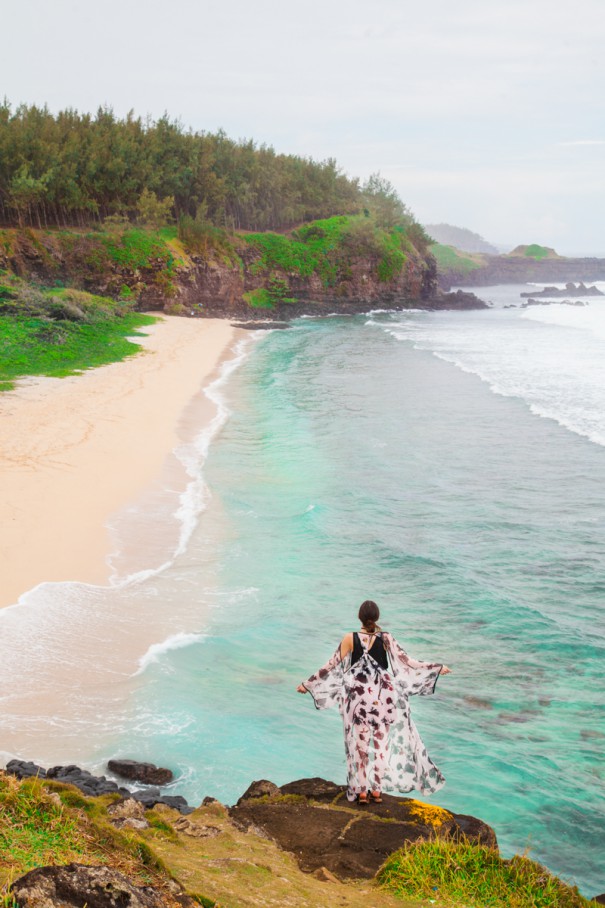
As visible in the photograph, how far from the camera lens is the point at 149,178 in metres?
65.6

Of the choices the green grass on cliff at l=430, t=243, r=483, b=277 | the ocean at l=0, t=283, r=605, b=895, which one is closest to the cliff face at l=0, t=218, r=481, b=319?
the ocean at l=0, t=283, r=605, b=895

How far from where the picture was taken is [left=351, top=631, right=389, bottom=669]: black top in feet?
22.1

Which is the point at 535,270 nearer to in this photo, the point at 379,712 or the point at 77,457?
the point at 77,457

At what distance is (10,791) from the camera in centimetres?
495

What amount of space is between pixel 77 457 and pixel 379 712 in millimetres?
13912

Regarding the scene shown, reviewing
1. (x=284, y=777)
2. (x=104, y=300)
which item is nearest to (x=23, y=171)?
(x=104, y=300)

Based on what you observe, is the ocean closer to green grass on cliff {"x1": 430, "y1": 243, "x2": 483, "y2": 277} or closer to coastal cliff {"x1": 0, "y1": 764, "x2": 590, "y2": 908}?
coastal cliff {"x1": 0, "y1": 764, "x2": 590, "y2": 908}

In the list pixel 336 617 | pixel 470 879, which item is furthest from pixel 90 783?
pixel 336 617

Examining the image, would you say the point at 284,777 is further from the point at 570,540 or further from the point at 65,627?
the point at 570,540

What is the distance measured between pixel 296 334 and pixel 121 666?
45.7 metres

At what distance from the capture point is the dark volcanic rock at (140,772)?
8.11 m

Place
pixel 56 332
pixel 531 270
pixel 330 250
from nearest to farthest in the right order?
pixel 56 332 → pixel 330 250 → pixel 531 270

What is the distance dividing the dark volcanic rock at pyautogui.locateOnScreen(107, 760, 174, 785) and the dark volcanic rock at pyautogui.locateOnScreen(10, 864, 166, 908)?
4251 millimetres

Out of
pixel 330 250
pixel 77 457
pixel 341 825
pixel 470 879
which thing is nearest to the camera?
pixel 470 879
